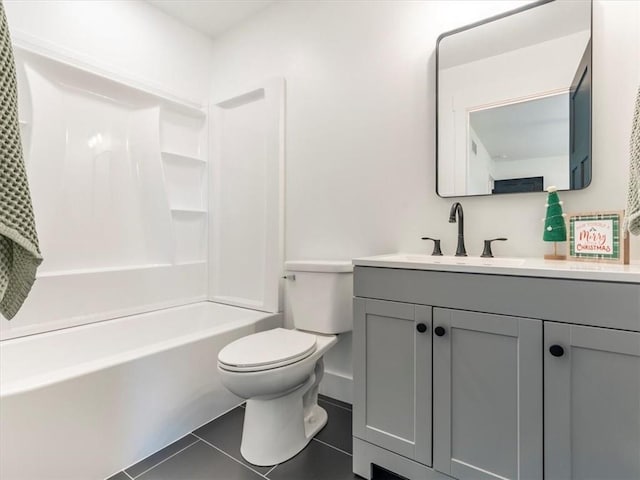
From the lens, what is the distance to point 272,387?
143 cm

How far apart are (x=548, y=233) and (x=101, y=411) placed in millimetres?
1999

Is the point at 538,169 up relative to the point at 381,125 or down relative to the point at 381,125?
down

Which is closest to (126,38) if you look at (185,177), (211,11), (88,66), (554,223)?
(88,66)

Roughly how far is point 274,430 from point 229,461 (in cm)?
23

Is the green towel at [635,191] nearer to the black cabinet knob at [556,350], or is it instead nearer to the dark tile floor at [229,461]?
the black cabinet knob at [556,350]

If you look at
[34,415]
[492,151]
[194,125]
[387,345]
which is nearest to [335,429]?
[387,345]

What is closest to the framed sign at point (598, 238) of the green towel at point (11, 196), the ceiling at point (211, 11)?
the green towel at point (11, 196)

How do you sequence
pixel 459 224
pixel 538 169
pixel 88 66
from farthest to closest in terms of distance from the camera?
pixel 88 66 < pixel 459 224 < pixel 538 169

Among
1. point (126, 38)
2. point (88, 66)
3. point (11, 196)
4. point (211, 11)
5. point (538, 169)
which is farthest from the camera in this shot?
point (211, 11)

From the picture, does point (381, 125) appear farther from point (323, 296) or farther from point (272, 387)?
point (272, 387)

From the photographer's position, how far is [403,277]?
134 cm

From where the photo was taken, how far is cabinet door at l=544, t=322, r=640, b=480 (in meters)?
0.95

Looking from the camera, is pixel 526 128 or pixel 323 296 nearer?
pixel 526 128

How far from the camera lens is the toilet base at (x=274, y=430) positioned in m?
1.52
